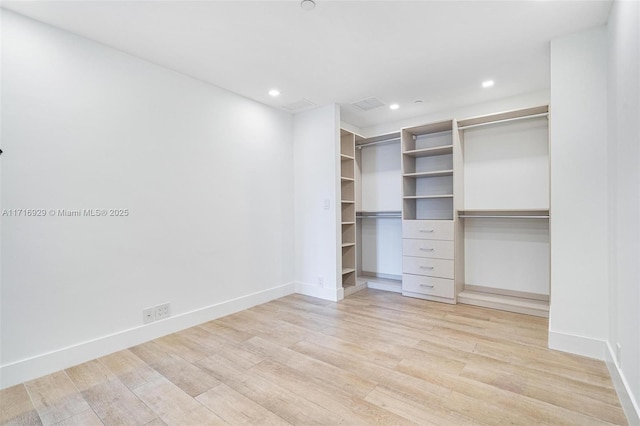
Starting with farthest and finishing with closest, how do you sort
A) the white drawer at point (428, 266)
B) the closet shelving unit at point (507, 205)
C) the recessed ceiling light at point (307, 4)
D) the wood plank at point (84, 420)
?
the white drawer at point (428, 266)
the closet shelving unit at point (507, 205)
the recessed ceiling light at point (307, 4)
the wood plank at point (84, 420)

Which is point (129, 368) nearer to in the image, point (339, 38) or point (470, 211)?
point (339, 38)

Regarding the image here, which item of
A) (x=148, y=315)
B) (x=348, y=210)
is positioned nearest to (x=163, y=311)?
(x=148, y=315)

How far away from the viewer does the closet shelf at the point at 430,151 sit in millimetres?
3711

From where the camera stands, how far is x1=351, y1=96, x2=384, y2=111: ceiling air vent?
3.65 metres

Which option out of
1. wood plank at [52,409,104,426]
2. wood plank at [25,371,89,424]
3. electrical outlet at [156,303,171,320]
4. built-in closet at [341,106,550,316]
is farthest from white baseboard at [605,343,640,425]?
electrical outlet at [156,303,171,320]

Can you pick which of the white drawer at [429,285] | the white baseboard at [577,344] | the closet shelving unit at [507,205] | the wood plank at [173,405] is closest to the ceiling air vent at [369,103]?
the closet shelving unit at [507,205]

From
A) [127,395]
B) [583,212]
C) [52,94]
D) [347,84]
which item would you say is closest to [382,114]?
[347,84]

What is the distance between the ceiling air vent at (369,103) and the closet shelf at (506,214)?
1724 mm

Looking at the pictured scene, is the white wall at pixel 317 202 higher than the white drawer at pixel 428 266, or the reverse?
the white wall at pixel 317 202

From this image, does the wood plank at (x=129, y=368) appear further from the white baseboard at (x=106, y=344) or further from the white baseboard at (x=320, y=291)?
the white baseboard at (x=320, y=291)

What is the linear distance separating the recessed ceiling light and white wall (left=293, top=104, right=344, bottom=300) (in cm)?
179

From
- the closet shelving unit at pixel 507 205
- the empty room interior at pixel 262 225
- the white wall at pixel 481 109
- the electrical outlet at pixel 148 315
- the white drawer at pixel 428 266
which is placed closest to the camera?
the empty room interior at pixel 262 225

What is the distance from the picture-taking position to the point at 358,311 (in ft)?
11.1

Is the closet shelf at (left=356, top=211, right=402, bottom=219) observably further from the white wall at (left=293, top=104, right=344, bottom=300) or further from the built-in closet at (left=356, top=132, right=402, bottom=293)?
the white wall at (left=293, top=104, right=344, bottom=300)
